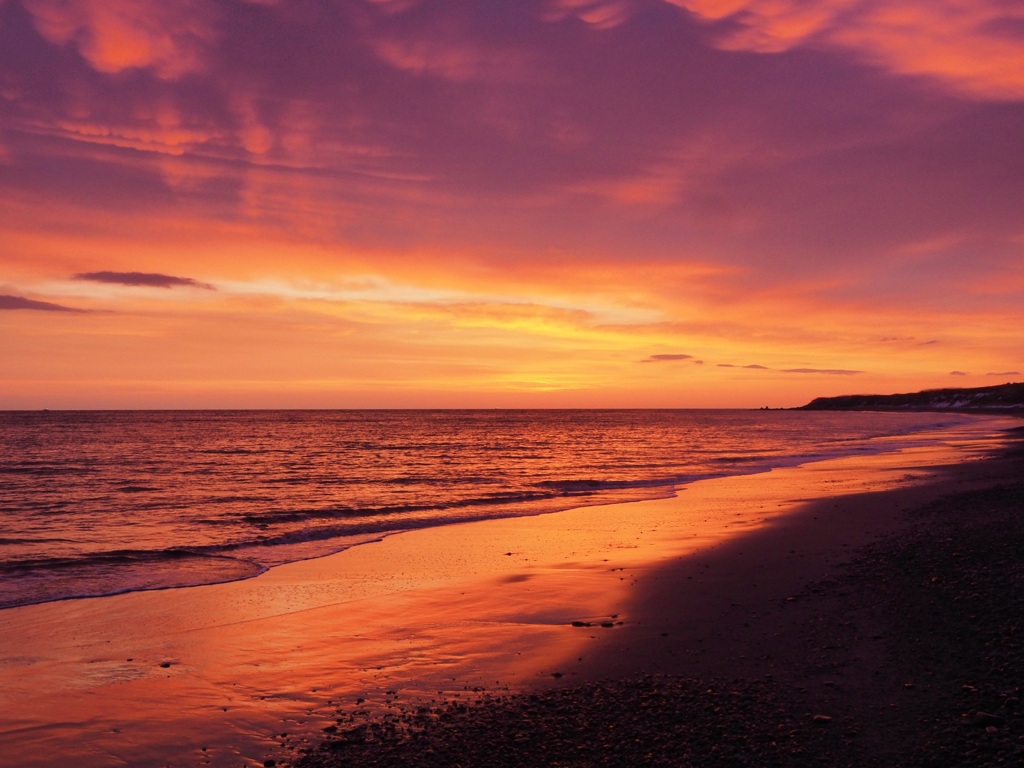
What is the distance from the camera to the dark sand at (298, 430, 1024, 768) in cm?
628

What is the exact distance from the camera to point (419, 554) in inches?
698

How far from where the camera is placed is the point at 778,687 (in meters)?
7.66

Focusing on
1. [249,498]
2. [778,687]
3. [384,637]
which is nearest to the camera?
[778,687]

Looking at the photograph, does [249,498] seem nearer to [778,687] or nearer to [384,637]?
[384,637]

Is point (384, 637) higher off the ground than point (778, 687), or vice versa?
point (778, 687)

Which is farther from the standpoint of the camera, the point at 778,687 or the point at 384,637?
the point at 384,637

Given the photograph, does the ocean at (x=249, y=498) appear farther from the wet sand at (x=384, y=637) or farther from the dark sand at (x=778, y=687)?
the dark sand at (x=778, y=687)

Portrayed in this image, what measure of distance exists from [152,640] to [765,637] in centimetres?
912

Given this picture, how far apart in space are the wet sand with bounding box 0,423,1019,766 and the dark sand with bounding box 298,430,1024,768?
11 centimetres

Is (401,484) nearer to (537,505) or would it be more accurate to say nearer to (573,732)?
(537,505)

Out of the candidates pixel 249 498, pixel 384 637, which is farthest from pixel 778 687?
pixel 249 498

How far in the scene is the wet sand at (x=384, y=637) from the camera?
300 inches

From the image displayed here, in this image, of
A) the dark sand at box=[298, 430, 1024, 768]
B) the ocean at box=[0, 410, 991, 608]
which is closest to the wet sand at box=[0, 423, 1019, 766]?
the dark sand at box=[298, 430, 1024, 768]

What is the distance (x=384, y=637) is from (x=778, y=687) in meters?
5.69
